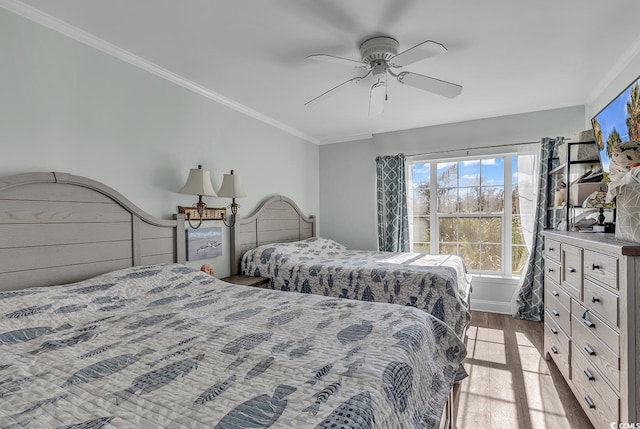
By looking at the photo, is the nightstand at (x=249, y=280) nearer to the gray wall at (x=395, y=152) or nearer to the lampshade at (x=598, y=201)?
the gray wall at (x=395, y=152)

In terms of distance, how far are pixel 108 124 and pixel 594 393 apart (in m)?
3.22

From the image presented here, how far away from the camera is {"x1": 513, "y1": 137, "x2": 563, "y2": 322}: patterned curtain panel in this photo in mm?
3422

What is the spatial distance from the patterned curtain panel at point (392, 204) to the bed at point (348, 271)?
1.75ft

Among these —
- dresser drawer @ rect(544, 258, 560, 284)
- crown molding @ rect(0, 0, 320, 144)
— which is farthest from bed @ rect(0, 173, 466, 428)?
dresser drawer @ rect(544, 258, 560, 284)

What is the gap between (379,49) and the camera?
2.05 metres

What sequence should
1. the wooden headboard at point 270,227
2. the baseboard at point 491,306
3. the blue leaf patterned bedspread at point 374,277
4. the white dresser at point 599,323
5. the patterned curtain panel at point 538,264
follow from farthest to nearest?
1. the baseboard at point 491,306
2. the patterned curtain panel at point 538,264
3. the wooden headboard at point 270,227
4. the blue leaf patterned bedspread at point 374,277
5. the white dresser at point 599,323

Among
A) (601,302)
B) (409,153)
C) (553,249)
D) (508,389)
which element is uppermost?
(409,153)

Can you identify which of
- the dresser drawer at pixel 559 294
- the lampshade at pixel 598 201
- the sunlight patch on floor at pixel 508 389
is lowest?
the sunlight patch on floor at pixel 508 389

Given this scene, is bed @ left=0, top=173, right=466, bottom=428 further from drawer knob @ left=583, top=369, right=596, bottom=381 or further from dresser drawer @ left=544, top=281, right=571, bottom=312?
dresser drawer @ left=544, top=281, right=571, bottom=312

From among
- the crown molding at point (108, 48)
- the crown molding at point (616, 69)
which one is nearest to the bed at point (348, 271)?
the crown molding at point (108, 48)

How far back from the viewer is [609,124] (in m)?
2.08

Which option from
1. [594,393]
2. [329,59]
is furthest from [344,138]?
[594,393]

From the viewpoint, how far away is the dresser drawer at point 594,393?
4.66ft

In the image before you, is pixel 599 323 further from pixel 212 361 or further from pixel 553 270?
pixel 212 361
